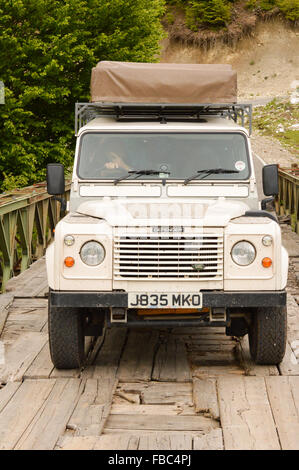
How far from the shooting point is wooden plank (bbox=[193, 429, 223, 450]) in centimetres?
410

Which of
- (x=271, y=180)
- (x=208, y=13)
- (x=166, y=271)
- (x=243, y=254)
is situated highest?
(x=208, y=13)

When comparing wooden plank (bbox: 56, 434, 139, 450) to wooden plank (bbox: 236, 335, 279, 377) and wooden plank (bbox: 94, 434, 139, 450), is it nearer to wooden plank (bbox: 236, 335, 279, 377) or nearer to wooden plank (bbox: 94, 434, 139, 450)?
wooden plank (bbox: 94, 434, 139, 450)

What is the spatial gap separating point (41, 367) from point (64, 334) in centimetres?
45

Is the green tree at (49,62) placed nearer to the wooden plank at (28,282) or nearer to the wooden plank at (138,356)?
the wooden plank at (28,282)

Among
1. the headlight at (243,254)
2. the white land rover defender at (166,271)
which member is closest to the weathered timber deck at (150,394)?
the white land rover defender at (166,271)

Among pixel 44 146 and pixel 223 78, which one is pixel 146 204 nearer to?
pixel 223 78

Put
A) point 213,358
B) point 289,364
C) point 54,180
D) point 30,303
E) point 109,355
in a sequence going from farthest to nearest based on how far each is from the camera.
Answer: point 30,303 → point 54,180 → point 109,355 → point 213,358 → point 289,364

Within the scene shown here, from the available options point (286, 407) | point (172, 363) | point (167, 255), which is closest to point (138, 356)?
point (172, 363)

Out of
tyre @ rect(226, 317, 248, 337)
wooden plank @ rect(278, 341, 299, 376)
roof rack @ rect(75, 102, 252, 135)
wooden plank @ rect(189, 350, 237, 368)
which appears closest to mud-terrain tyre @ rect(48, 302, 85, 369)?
wooden plank @ rect(189, 350, 237, 368)

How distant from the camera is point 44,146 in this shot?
1922cm

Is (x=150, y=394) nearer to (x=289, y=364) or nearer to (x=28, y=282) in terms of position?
(x=289, y=364)

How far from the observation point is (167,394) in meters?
5.16

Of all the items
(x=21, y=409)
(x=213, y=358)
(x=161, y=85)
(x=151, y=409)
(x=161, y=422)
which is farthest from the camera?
(x=161, y=85)
